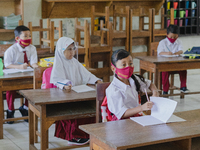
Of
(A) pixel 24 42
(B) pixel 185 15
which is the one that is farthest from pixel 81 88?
(B) pixel 185 15

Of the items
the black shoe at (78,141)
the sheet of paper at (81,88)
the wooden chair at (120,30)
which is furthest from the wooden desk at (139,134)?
the wooden chair at (120,30)

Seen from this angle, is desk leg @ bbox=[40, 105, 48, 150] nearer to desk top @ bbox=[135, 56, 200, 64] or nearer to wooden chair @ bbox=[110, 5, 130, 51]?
desk top @ bbox=[135, 56, 200, 64]

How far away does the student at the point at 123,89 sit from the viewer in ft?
8.06

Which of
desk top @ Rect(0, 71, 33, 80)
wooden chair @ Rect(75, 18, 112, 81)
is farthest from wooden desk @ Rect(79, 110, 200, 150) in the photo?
wooden chair @ Rect(75, 18, 112, 81)

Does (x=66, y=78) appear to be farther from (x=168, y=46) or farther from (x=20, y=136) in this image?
(x=168, y=46)

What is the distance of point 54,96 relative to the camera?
298 cm

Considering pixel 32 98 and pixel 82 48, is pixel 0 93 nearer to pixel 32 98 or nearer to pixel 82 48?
pixel 32 98

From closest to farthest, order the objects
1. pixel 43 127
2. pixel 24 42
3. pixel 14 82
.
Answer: pixel 43 127, pixel 14 82, pixel 24 42

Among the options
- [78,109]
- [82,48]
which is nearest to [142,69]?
[82,48]

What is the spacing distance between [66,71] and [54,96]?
0.53 meters

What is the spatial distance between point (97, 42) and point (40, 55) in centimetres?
156

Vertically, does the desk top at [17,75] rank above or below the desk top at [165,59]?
below

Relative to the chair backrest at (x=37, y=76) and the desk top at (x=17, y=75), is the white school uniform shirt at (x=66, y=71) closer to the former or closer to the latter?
the chair backrest at (x=37, y=76)

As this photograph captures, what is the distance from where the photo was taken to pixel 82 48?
5.52 m
